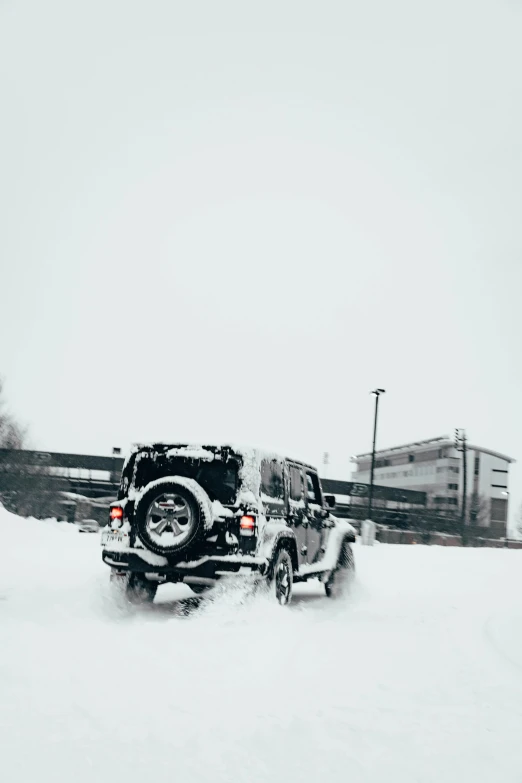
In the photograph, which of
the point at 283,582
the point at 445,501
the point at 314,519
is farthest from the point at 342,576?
the point at 445,501

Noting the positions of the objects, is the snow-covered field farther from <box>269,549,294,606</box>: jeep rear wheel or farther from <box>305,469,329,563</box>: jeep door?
<box>305,469,329,563</box>: jeep door

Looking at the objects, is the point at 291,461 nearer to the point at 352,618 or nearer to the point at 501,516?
the point at 352,618

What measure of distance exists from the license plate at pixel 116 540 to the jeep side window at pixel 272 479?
159 centimetres

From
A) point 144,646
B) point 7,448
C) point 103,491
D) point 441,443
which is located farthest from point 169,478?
point 441,443

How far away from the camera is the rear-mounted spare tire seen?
306 inches

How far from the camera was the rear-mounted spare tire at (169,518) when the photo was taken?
7762mm

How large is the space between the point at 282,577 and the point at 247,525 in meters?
0.99

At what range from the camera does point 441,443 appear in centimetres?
10294

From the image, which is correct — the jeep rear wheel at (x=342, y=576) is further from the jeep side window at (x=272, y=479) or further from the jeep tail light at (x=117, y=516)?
the jeep tail light at (x=117, y=516)

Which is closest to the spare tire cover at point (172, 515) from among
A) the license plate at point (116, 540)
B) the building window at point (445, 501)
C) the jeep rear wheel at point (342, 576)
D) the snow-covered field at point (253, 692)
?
the license plate at point (116, 540)

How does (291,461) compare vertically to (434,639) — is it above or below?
above

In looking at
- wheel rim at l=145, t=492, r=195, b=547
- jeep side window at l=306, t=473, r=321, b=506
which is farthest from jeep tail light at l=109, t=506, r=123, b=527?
jeep side window at l=306, t=473, r=321, b=506

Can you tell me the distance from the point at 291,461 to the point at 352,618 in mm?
1986

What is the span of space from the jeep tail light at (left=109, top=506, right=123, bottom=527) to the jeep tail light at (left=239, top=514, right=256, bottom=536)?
1.42 meters
